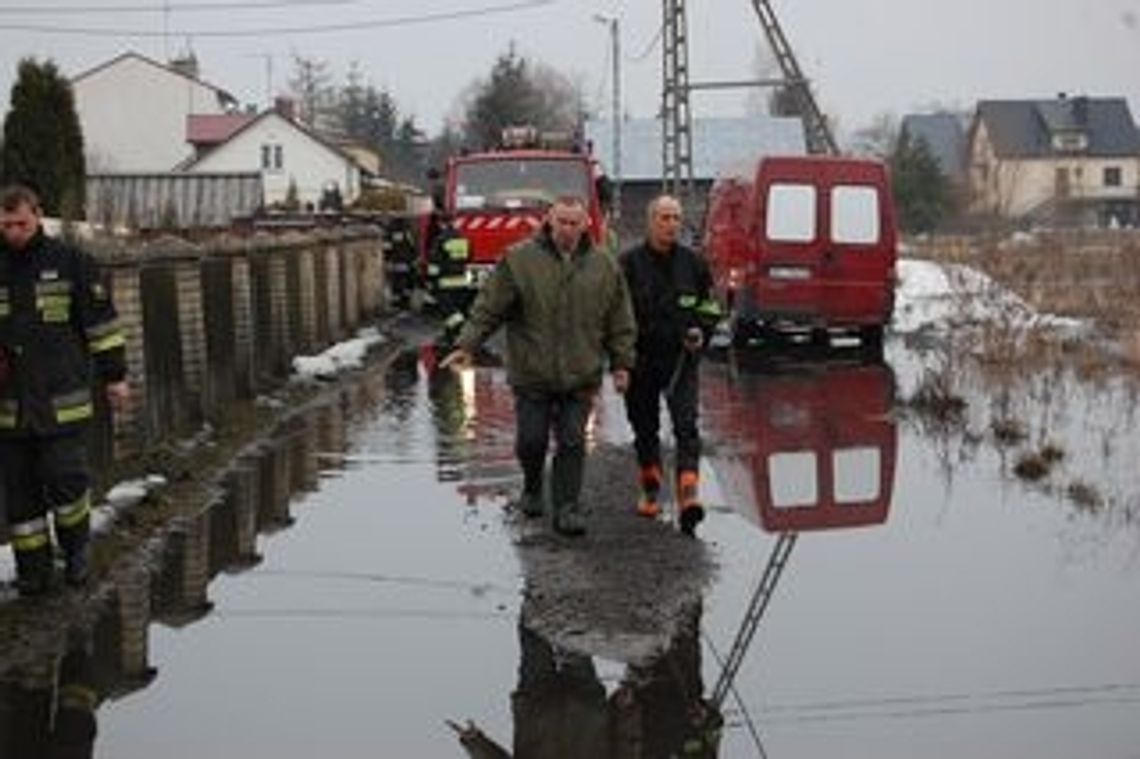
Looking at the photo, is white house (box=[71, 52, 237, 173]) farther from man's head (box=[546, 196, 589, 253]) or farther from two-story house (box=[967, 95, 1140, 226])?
man's head (box=[546, 196, 589, 253])

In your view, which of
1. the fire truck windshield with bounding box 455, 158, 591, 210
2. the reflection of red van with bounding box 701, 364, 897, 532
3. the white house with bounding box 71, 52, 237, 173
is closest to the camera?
the reflection of red van with bounding box 701, 364, 897, 532

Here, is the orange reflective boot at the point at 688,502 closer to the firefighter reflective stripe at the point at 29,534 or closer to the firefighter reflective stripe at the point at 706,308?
the firefighter reflective stripe at the point at 706,308

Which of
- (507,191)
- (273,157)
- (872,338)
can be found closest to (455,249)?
(507,191)

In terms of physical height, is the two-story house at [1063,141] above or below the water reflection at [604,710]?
above

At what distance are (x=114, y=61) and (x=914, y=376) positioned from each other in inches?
3084

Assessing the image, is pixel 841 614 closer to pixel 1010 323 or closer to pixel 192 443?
pixel 192 443

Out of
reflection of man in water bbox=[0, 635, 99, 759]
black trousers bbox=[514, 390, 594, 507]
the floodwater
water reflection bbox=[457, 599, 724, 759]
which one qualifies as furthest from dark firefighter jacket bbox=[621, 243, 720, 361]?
reflection of man in water bbox=[0, 635, 99, 759]

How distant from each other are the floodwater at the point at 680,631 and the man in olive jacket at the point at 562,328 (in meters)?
0.67

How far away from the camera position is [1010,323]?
65.6 feet

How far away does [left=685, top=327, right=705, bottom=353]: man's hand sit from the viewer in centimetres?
970

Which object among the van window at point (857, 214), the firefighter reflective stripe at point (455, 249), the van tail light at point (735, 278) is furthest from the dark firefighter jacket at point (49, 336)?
the firefighter reflective stripe at point (455, 249)

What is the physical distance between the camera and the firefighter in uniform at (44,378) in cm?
784

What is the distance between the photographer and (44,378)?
25.9 feet

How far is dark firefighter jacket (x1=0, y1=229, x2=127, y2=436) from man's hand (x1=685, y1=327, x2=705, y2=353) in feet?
10.4
